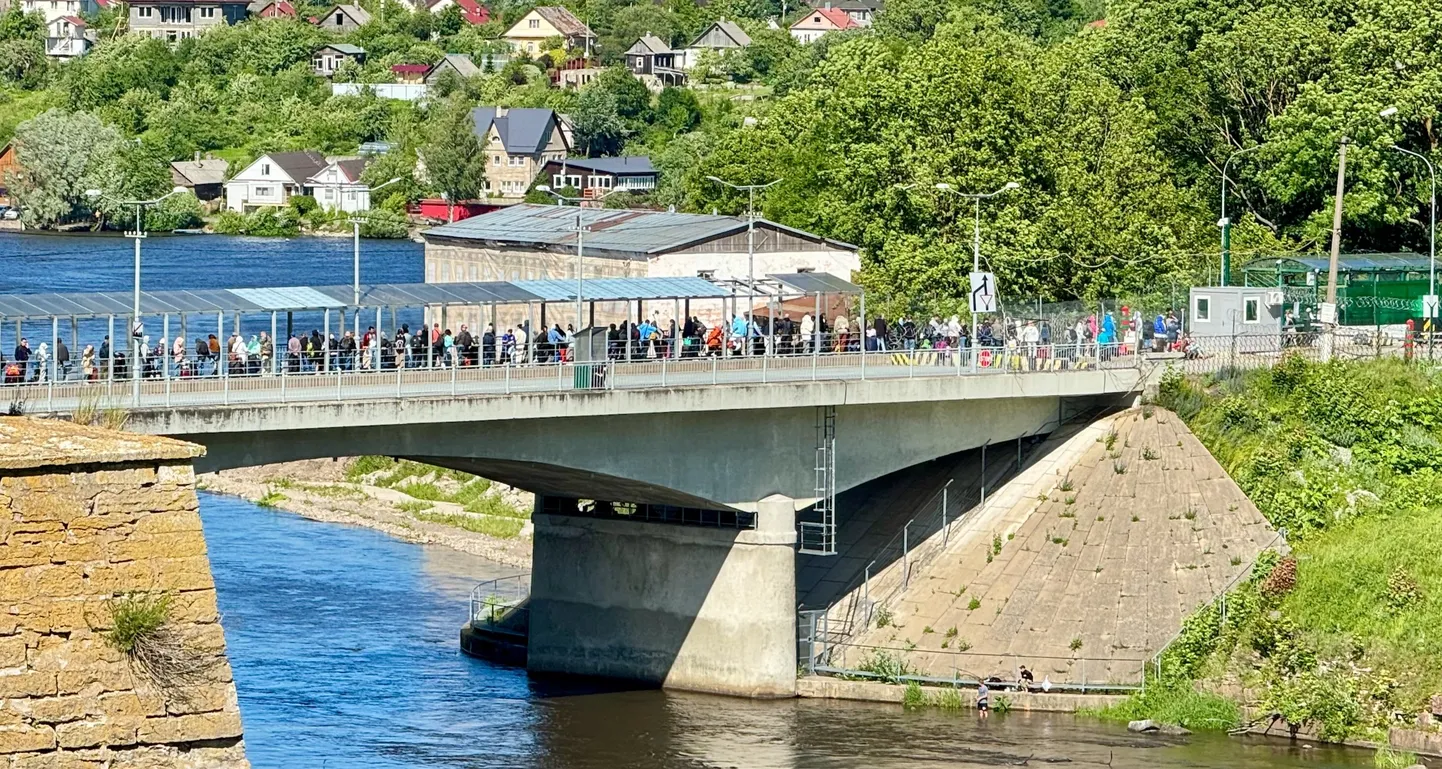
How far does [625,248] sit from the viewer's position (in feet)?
315

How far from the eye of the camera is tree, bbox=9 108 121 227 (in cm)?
19375

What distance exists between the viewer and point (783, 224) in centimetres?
10331

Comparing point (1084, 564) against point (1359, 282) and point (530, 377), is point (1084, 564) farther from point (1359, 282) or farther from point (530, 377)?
point (1359, 282)

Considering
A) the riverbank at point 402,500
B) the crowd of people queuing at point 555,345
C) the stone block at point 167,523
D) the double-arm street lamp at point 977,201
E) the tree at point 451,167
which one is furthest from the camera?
the tree at point 451,167

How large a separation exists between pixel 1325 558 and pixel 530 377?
2011cm

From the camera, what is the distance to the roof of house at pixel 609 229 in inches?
3775

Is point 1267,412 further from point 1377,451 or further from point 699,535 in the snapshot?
point 699,535

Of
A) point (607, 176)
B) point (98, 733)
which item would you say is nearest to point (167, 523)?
point (98, 733)

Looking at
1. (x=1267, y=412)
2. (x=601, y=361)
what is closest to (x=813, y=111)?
(x=1267, y=412)

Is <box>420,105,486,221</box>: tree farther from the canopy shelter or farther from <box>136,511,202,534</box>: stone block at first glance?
<box>136,511,202,534</box>: stone block

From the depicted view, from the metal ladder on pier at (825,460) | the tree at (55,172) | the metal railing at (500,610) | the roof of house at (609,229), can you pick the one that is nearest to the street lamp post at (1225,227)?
the roof of house at (609,229)

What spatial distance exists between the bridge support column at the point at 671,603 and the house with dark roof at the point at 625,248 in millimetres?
23050

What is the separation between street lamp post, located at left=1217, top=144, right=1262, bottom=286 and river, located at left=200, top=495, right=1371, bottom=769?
30383 mm

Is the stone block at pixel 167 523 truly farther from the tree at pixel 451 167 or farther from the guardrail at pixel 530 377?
the tree at pixel 451 167
